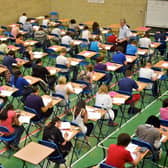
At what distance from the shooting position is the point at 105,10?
21797 mm

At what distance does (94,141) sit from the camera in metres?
9.07

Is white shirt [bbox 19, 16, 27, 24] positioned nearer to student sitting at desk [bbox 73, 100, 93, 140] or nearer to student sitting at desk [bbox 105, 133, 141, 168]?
student sitting at desk [bbox 73, 100, 93, 140]

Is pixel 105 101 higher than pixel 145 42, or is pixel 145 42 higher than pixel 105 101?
pixel 145 42

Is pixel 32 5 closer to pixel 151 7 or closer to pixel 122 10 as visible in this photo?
pixel 122 10

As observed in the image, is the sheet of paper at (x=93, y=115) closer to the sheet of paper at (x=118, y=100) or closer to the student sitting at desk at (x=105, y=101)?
the student sitting at desk at (x=105, y=101)

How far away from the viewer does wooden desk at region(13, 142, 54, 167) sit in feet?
20.3

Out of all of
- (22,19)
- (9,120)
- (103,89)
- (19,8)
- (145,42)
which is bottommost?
(9,120)


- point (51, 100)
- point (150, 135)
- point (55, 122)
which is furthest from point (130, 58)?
point (55, 122)

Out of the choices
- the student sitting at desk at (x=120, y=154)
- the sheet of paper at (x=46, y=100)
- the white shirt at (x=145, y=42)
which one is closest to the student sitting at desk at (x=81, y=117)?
the sheet of paper at (x=46, y=100)

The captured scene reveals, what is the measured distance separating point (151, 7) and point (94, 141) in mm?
13084

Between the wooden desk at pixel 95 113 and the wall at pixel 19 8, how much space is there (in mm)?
13249

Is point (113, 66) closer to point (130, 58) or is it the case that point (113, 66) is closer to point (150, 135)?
point (130, 58)

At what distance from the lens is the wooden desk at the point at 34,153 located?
6192 millimetres

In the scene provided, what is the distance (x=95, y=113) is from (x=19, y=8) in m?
14.5
